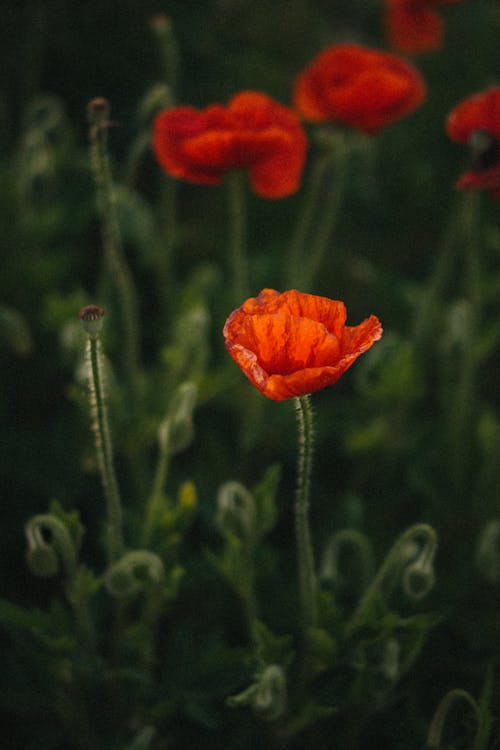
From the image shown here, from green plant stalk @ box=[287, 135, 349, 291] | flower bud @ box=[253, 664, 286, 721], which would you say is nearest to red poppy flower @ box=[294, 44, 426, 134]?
green plant stalk @ box=[287, 135, 349, 291]

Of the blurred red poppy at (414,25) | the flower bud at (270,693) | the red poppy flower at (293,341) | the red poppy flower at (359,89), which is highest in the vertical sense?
the blurred red poppy at (414,25)

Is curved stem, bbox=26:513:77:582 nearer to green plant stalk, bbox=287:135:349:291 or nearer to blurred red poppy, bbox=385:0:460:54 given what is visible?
green plant stalk, bbox=287:135:349:291

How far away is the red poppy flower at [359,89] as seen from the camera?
6.15 ft

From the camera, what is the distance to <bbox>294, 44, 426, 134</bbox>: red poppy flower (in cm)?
188

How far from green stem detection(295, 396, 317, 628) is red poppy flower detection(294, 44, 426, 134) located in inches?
38.9

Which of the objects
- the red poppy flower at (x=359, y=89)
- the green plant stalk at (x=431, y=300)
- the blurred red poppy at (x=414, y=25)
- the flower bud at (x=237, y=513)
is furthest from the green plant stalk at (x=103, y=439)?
the blurred red poppy at (x=414, y=25)

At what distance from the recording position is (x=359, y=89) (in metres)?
1.88

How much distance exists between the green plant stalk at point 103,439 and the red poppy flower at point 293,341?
0.83 feet

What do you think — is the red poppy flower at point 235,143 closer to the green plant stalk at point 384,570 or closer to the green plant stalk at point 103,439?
the green plant stalk at point 103,439

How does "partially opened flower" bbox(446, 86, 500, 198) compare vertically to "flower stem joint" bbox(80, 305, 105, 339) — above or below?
above

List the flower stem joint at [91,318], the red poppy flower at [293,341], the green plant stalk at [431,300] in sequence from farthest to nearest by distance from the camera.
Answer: the green plant stalk at [431,300] → the flower stem joint at [91,318] → the red poppy flower at [293,341]

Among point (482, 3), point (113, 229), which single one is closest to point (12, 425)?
point (113, 229)

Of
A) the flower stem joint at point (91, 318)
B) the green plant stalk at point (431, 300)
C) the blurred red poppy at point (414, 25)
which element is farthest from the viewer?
the blurred red poppy at point (414, 25)

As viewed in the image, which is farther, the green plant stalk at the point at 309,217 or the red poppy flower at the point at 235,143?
Answer: the green plant stalk at the point at 309,217
